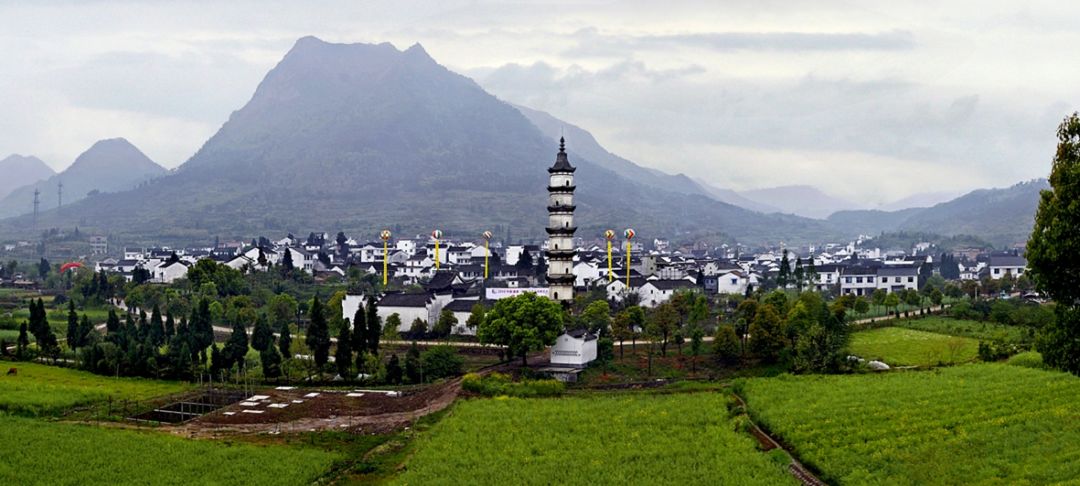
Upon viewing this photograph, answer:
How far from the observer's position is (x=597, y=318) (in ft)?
227

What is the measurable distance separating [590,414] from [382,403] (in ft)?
A: 37.0

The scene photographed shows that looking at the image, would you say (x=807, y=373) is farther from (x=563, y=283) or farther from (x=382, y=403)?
(x=563, y=283)

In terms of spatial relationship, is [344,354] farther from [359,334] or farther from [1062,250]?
[1062,250]

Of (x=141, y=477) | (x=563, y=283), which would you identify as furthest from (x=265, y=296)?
(x=141, y=477)

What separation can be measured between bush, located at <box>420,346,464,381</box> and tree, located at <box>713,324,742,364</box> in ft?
48.4

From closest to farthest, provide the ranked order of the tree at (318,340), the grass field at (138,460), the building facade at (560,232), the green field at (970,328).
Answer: the grass field at (138,460)
the tree at (318,340)
the green field at (970,328)
the building facade at (560,232)

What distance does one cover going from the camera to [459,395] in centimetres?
4638

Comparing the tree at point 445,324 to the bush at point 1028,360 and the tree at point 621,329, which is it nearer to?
the tree at point 621,329

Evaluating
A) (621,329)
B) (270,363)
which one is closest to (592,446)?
(270,363)

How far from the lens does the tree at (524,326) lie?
2239 inches

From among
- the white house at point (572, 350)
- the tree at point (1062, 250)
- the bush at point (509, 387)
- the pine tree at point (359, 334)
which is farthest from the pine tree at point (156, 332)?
the tree at point (1062, 250)

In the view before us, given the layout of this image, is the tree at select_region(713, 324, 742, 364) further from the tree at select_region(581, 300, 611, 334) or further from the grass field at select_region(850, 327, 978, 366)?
the tree at select_region(581, 300, 611, 334)

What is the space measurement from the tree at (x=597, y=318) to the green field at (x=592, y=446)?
80.3ft

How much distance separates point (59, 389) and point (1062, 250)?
40954 millimetres
